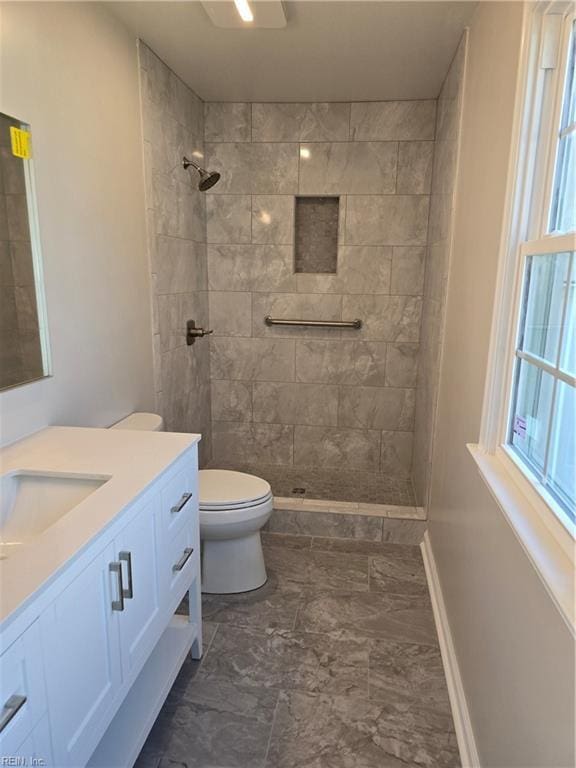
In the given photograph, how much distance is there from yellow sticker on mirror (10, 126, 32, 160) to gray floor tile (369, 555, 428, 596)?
7.20ft

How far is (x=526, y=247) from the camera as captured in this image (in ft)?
4.58

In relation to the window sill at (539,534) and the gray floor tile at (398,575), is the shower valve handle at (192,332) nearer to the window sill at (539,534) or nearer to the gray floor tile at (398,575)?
the gray floor tile at (398,575)

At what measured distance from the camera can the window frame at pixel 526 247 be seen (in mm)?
1132

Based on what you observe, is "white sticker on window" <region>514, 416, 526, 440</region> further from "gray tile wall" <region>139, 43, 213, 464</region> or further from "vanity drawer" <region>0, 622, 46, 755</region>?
"gray tile wall" <region>139, 43, 213, 464</region>

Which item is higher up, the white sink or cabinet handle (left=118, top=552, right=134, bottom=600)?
the white sink

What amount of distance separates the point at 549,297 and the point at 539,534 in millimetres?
577

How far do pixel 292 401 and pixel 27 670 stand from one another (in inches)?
108

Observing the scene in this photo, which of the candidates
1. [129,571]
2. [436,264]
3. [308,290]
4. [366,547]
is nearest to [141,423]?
[129,571]

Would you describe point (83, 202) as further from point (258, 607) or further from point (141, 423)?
point (258, 607)

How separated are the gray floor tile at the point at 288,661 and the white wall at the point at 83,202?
103cm

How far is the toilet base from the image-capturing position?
7.74 feet

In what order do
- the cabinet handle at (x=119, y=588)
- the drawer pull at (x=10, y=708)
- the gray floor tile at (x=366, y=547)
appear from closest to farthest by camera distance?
1. the drawer pull at (x=10, y=708)
2. the cabinet handle at (x=119, y=588)
3. the gray floor tile at (x=366, y=547)

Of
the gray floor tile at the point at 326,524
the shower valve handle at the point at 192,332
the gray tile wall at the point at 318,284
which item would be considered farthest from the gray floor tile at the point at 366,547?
the shower valve handle at the point at 192,332

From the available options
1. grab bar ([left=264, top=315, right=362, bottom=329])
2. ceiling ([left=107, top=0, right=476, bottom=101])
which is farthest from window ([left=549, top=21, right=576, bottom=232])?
grab bar ([left=264, top=315, right=362, bottom=329])
